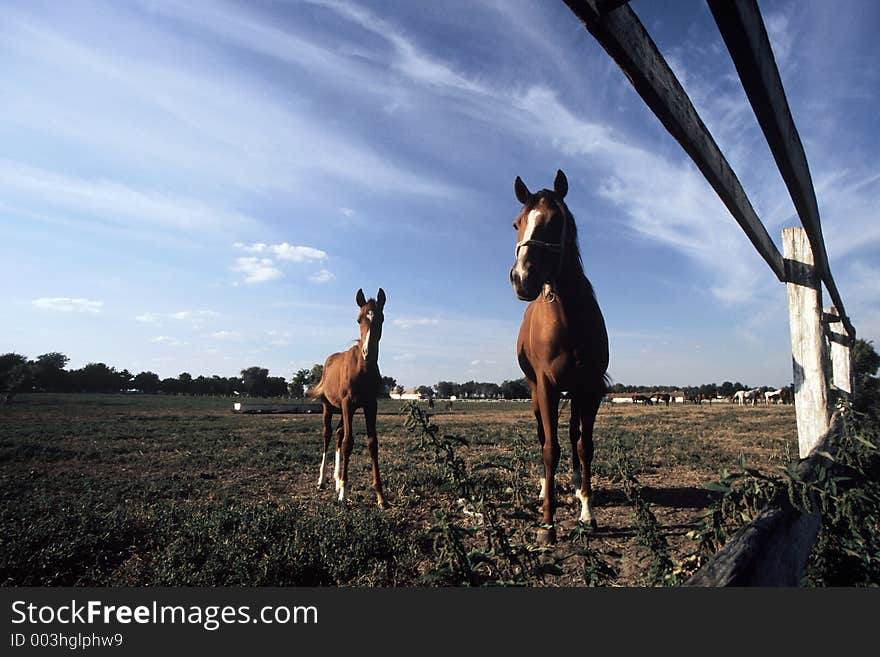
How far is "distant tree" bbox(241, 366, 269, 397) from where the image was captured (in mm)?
96250

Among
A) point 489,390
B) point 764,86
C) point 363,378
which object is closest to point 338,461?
point 363,378

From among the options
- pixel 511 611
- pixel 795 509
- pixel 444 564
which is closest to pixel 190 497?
pixel 444 564

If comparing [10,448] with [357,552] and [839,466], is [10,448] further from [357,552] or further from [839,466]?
[839,466]

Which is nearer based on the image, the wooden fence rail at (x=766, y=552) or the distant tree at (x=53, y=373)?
the wooden fence rail at (x=766, y=552)

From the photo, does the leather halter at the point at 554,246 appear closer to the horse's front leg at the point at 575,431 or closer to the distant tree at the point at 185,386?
the horse's front leg at the point at 575,431

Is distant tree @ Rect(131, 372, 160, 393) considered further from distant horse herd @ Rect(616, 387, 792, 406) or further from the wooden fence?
the wooden fence

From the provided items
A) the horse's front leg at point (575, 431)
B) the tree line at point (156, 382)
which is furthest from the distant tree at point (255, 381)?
the horse's front leg at point (575, 431)

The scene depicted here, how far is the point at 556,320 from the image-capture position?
4145 mm

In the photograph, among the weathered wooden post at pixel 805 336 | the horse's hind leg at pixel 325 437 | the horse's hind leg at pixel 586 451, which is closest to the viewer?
the horse's hind leg at pixel 586 451

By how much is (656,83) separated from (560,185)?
2.26 m

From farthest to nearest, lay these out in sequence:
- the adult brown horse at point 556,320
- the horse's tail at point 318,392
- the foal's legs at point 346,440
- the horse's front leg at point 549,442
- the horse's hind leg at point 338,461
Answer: the horse's tail at point 318,392
the horse's hind leg at point 338,461
the foal's legs at point 346,440
the horse's front leg at point 549,442
the adult brown horse at point 556,320

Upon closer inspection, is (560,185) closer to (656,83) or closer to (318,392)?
(656,83)

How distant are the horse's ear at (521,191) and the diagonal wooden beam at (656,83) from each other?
1646mm

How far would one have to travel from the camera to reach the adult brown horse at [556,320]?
148 inches
